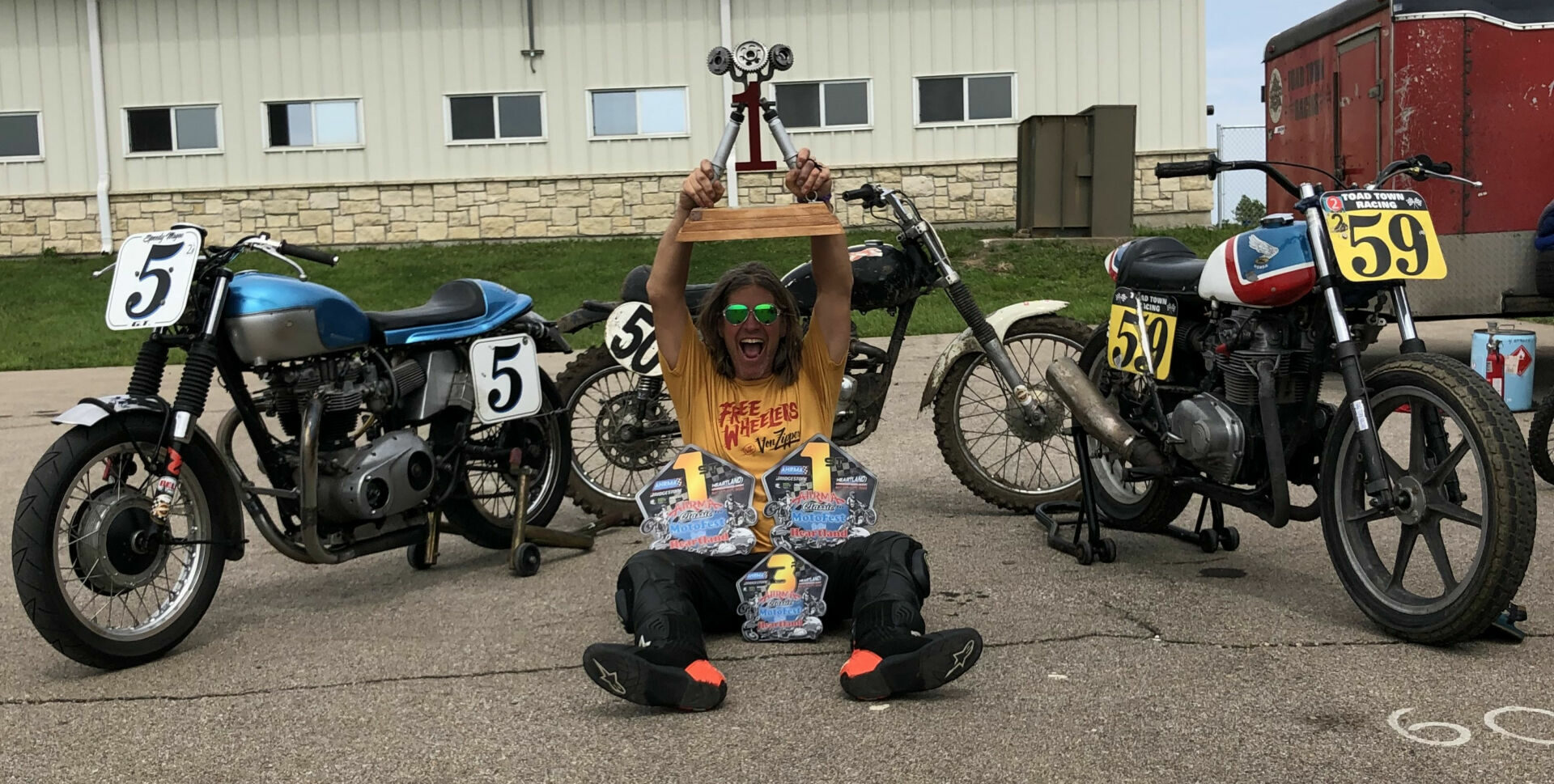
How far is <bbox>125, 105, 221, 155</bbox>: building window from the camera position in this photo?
24.7m

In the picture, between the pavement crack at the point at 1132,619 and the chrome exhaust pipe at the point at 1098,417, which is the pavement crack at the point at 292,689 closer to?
the pavement crack at the point at 1132,619

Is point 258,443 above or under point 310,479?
above

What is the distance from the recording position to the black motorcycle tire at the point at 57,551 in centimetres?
418

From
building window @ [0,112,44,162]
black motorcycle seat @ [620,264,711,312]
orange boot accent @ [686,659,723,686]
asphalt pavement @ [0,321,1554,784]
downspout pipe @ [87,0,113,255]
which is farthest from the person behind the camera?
building window @ [0,112,44,162]

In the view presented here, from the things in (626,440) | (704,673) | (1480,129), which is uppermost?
(1480,129)

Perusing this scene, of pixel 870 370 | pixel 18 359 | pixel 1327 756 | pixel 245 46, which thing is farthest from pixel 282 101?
pixel 1327 756

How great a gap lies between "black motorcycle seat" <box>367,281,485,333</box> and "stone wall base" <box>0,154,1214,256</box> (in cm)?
1884

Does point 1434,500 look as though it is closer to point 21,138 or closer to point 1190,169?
point 1190,169

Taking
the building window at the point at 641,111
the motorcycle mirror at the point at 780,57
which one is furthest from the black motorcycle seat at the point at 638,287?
the building window at the point at 641,111

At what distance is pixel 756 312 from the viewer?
14.9ft

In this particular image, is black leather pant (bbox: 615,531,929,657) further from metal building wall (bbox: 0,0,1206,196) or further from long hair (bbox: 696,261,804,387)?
metal building wall (bbox: 0,0,1206,196)

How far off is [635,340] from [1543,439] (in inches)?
150

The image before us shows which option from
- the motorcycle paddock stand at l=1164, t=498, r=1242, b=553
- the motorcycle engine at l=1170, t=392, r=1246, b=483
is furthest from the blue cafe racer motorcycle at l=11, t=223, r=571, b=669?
the motorcycle paddock stand at l=1164, t=498, r=1242, b=553

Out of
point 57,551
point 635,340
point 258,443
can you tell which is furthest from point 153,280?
point 635,340
